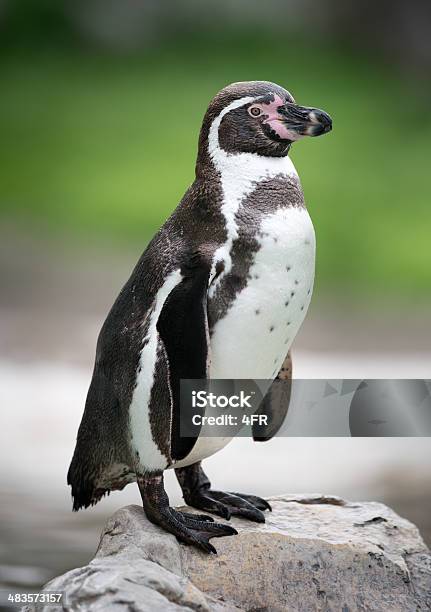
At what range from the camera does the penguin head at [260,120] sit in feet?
5.84

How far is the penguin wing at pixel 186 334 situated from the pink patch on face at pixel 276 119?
0.24 metres

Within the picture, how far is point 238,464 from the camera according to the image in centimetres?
306

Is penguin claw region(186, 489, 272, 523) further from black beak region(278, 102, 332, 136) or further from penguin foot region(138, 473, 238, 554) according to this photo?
black beak region(278, 102, 332, 136)

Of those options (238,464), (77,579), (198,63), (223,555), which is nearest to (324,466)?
(238,464)

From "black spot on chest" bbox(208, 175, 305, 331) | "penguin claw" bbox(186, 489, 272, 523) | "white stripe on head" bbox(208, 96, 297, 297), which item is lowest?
"penguin claw" bbox(186, 489, 272, 523)

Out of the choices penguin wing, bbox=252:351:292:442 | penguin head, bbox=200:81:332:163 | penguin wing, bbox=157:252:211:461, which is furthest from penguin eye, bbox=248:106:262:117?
penguin wing, bbox=252:351:292:442

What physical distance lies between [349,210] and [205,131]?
305 cm

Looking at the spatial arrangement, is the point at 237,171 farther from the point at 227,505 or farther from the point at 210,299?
the point at 227,505

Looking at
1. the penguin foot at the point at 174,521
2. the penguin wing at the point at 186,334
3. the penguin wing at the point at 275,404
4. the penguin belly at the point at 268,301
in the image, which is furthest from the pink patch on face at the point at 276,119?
the penguin foot at the point at 174,521

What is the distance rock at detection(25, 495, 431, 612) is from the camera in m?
1.63

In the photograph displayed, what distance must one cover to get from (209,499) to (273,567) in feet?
0.61

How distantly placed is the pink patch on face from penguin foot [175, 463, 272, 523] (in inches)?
23.7

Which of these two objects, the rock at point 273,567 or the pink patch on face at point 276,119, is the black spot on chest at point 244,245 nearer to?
the pink patch on face at point 276,119

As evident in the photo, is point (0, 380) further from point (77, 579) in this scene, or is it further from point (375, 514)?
point (77, 579)
